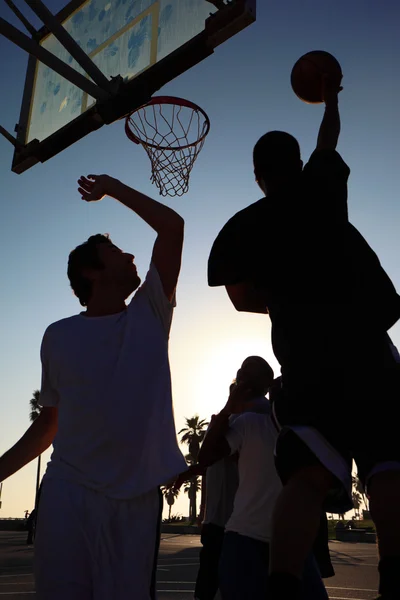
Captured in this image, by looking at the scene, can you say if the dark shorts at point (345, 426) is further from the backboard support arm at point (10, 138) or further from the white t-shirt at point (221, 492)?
the backboard support arm at point (10, 138)

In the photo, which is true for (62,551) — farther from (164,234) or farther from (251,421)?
(251,421)

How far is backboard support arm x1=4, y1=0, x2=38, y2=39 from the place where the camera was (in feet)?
21.0

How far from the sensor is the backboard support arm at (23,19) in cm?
640

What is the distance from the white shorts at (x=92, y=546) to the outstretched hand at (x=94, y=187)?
1457mm

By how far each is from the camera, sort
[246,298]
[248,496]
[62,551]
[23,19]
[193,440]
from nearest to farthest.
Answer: [62,551]
[246,298]
[248,496]
[23,19]
[193,440]

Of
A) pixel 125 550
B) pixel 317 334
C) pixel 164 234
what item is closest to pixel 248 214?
pixel 164 234

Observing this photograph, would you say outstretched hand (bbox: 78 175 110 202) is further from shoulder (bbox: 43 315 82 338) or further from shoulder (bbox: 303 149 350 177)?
shoulder (bbox: 303 149 350 177)

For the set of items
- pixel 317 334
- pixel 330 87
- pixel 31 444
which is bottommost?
pixel 31 444

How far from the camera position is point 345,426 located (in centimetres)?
204

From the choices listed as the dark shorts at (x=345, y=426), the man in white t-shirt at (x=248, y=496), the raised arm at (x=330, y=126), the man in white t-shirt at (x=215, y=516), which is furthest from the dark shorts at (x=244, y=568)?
the raised arm at (x=330, y=126)

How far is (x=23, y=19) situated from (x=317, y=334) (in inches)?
235

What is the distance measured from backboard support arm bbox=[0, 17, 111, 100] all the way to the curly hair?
305cm

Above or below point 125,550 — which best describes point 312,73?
above

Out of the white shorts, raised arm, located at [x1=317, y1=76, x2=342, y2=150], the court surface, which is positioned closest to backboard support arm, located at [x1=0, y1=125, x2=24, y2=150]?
raised arm, located at [x1=317, y1=76, x2=342, y2=150]
